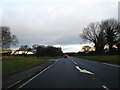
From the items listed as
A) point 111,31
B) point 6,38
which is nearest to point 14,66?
point 6,38

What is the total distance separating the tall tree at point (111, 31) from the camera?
222ft

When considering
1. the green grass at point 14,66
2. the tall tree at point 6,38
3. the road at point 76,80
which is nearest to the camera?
the road at point 76,80

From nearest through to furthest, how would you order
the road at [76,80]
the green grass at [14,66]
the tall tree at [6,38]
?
the road at [76,80]
the green grass at [14,66]
the tall tree at [6,38]

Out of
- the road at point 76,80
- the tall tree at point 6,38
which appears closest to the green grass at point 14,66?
the road at point 76,80

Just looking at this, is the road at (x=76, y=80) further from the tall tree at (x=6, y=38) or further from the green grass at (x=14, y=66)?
the tall tree at (x=6, y=38)

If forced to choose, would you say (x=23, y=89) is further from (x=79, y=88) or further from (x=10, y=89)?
(x=79, y=88)

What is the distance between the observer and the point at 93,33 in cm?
7806

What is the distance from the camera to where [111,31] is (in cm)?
6812

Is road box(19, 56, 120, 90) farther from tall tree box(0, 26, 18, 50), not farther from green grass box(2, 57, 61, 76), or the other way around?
tall tree box(0, 26, 18, 50)

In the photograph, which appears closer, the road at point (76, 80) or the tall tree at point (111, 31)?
the road at point (76, 80)

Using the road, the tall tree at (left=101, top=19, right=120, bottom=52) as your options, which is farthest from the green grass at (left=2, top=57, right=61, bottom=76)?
the tall tree at (left=101, top=19, right=120, bottom=52)

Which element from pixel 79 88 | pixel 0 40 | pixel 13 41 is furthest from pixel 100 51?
pixel 79 88

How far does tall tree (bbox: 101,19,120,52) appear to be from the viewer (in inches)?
2660

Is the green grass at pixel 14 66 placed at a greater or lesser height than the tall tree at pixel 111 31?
lesser
